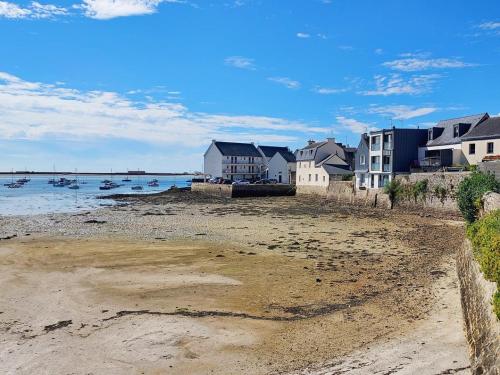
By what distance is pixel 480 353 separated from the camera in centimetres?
809

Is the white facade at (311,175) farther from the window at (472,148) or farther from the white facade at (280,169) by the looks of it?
the window at (472,148)

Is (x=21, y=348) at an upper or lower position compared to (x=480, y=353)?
lower

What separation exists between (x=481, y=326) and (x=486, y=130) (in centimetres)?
3788

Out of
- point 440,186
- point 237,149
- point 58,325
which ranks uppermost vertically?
point 237,149

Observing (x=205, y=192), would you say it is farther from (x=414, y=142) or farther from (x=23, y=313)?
(x=23, y=313)

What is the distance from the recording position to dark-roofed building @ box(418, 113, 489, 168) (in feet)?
143

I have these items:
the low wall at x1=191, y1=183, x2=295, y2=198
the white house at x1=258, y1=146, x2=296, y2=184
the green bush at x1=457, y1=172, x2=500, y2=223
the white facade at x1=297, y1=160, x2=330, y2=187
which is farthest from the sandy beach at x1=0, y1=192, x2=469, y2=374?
the white house at x1=258, y1=146, x2=296, y2=184

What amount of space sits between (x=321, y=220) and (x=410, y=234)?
10816 mm

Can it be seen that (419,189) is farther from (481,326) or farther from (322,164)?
(481,326)

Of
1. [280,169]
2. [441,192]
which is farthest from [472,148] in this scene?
[280,169]

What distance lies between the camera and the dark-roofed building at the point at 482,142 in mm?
38812

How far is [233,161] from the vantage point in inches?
3716

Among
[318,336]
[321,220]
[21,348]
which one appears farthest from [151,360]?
[321,220]

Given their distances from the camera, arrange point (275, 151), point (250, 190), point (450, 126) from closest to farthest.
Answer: point (450, 126)
point (250, 190)
point (275, 151)
